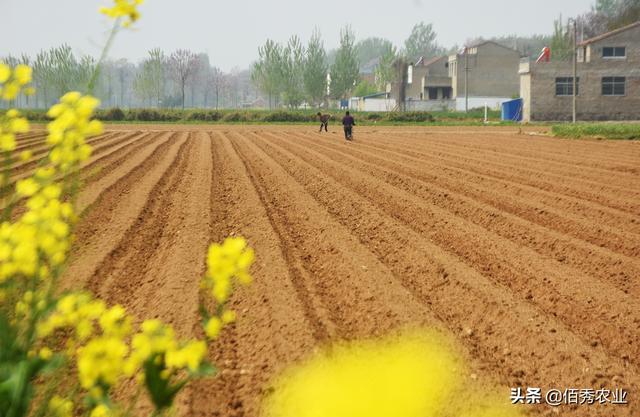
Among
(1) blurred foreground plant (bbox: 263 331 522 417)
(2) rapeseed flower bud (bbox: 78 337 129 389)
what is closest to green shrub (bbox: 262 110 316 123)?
(1) blurred foreground plant (bbox: 263 331 522 417)

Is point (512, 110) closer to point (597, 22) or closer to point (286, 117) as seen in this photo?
point (286, 117)

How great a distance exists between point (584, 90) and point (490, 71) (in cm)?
2888

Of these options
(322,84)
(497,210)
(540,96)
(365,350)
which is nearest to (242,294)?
(365,350)

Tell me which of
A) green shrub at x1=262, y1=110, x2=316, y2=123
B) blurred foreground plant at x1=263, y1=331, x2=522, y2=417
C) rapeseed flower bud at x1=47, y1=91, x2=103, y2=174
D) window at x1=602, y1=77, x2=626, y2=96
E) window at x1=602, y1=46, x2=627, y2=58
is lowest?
blurred foreground plant at x1=263, y1=331, x2=522, y2=417

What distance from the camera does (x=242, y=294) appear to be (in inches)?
271

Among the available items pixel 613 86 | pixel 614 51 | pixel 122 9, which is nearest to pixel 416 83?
pixel 614 51

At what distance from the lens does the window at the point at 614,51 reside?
54.4 meters

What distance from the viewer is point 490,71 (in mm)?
79438

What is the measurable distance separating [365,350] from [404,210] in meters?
6.65

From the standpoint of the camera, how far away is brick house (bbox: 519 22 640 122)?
168 ft

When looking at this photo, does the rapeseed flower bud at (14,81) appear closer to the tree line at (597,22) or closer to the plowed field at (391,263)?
the plowed field at (391,263)

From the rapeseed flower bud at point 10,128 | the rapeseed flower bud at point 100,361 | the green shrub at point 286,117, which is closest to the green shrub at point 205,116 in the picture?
the green shrub at point 286,117

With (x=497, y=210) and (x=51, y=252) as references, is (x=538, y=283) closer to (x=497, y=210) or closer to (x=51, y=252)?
(x=497, y=210)

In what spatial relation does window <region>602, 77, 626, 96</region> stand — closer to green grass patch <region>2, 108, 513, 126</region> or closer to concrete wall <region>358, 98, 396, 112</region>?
green grass patch <region>2, 108, 513, 126</region>
